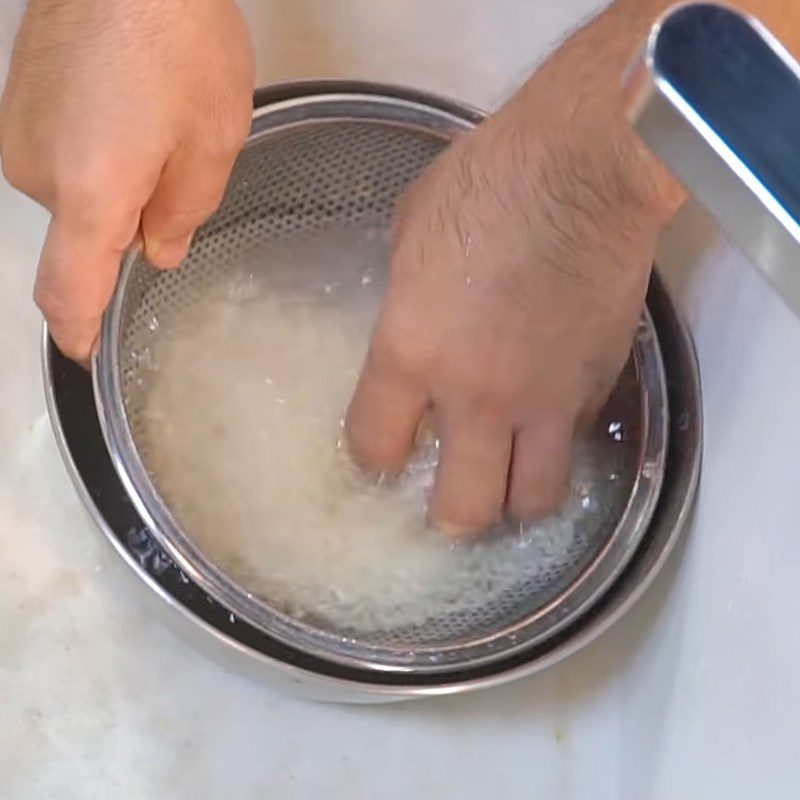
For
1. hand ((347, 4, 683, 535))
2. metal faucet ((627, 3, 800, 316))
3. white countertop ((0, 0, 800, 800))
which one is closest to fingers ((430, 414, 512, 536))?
hand ((347, 4, 683, 535))

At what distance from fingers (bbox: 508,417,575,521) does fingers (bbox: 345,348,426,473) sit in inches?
2.3

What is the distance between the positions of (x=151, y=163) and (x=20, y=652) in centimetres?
32

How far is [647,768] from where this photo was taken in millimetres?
590

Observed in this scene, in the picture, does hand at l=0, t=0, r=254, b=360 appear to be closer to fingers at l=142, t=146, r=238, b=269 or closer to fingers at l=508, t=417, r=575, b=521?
fingers at l=142, t=146, r=238, b=269

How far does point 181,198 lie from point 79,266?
0.06 metres

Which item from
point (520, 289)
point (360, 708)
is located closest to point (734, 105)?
point (520, 289)

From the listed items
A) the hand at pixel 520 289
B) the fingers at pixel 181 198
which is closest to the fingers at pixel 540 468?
the hand at pixel 520 289

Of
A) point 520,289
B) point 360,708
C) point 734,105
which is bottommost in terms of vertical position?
point 360,708

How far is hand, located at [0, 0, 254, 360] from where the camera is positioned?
19.1 inches

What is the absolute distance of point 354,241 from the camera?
74 cm

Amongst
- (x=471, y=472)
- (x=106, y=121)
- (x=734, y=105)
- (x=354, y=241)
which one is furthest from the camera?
(x=354, y=241)

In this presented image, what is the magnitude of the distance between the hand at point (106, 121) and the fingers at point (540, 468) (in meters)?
0.21

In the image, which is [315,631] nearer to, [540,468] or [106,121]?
[540,468]

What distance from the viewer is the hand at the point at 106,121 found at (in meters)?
0.48
